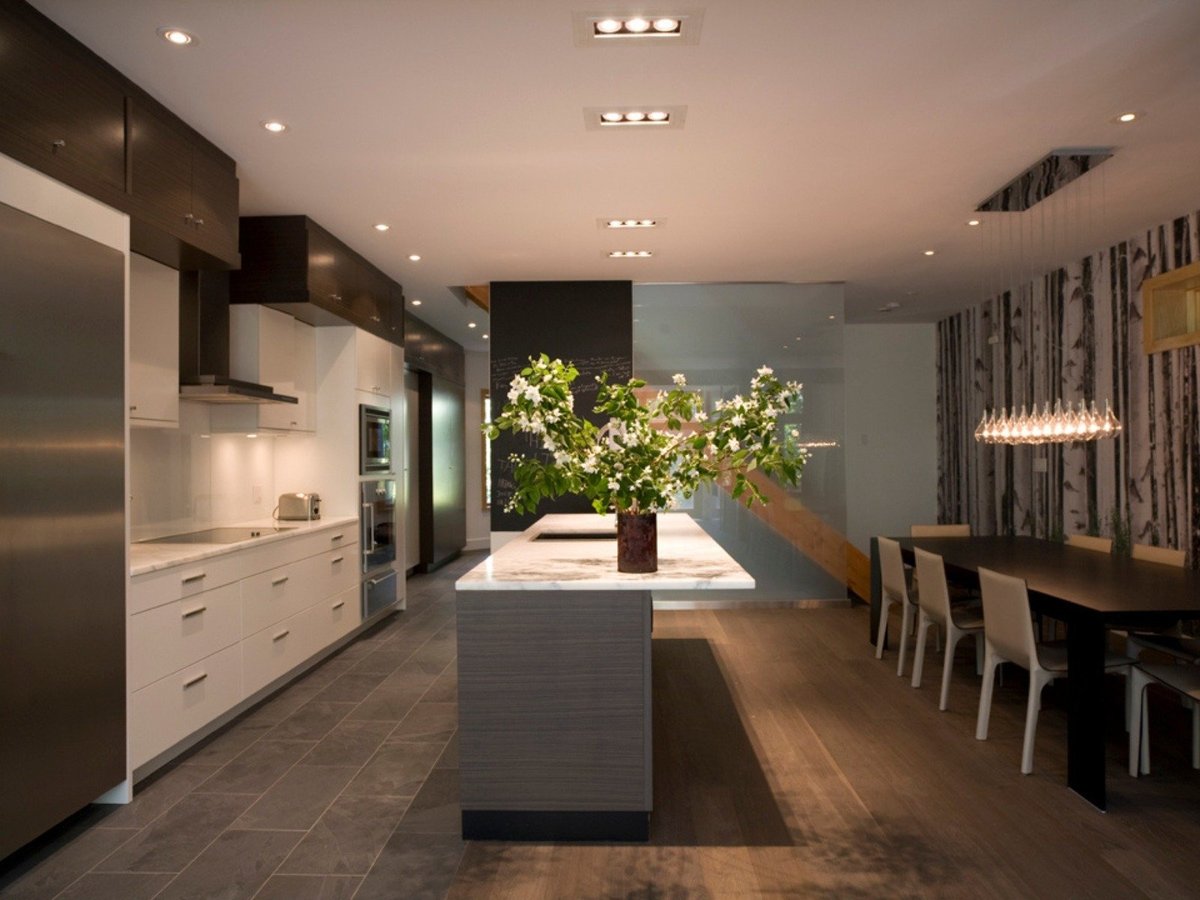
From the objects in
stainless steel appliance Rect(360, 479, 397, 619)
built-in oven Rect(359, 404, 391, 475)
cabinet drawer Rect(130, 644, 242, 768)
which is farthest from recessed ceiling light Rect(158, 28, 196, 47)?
stainless steel appliance Rect(360, 479, 397, 619)

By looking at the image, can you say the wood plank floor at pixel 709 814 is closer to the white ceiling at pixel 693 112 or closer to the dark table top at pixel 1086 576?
the dark table top at pixel 1086 576

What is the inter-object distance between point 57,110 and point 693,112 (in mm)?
2190

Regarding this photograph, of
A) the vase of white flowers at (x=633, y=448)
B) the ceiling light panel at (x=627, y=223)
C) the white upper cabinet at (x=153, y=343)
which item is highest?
the ceiling light panel at (x=627, y=223)

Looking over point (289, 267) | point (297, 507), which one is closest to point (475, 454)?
point (297, 507)

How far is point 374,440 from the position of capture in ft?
19.3

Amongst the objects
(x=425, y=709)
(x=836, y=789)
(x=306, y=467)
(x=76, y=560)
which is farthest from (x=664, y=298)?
(x=76, y=560)

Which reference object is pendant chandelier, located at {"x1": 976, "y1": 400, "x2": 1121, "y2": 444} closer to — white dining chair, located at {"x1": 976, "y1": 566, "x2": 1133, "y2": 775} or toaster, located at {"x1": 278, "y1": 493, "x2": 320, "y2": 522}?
white dining chair, located at {"x1": 976, "y1": 566, "x2": 1133, "y2": 775}

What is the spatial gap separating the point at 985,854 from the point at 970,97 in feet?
8.57

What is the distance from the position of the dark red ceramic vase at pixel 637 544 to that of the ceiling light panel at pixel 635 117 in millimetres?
1606

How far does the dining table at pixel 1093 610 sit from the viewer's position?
9.55 ft

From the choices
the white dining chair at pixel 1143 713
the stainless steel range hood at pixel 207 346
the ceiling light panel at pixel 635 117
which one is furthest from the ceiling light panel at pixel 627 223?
the white dining chair at pixel 1143 713

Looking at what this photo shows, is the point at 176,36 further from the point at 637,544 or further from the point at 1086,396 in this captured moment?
the point at 1086,396

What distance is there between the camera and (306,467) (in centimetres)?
559

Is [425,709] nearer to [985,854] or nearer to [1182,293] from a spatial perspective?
[985,854]
